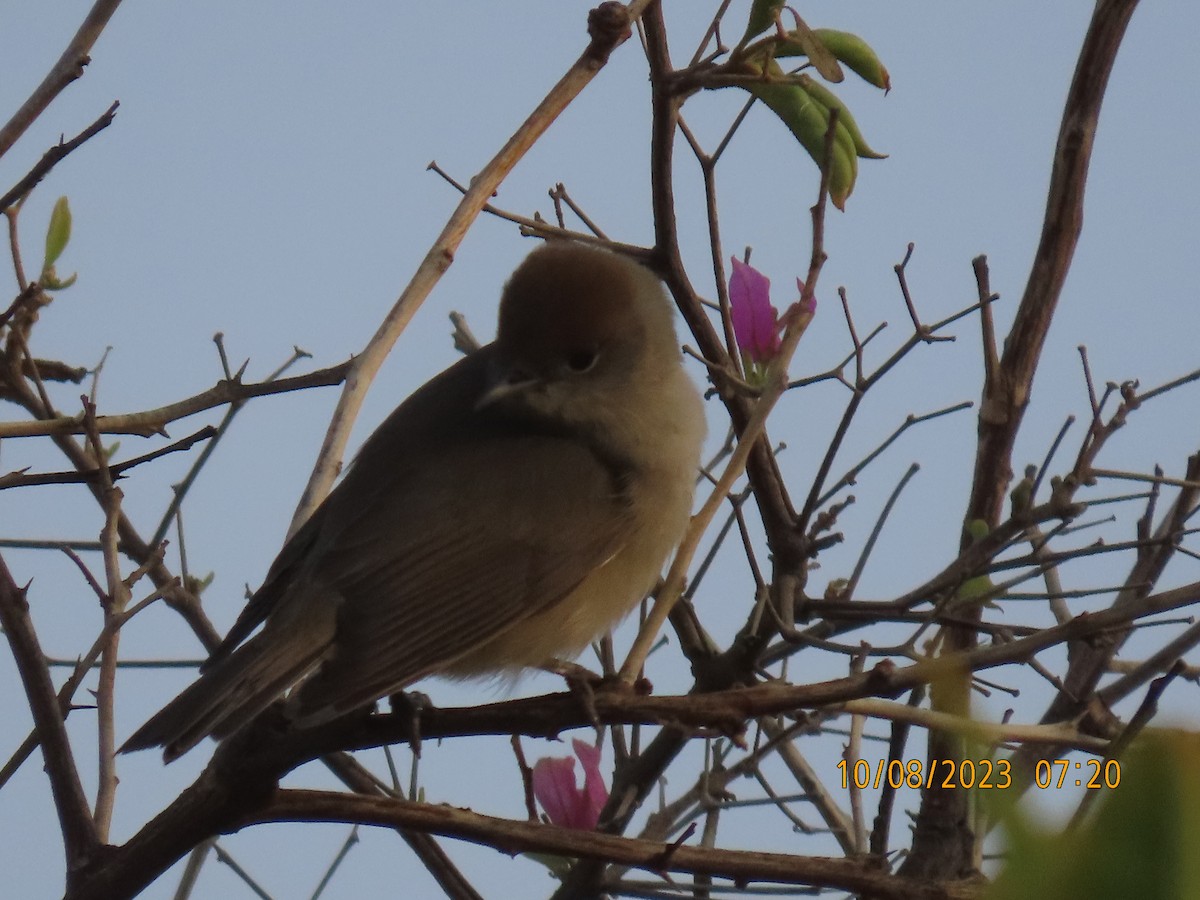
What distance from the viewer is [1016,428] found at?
Result: 3127 millimetres

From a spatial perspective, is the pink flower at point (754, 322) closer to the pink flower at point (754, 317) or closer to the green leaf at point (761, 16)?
the pink flower at point (754, 317)

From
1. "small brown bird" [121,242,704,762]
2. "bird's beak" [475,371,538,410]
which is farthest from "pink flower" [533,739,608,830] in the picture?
"bird's beak" [475,371,538,410]

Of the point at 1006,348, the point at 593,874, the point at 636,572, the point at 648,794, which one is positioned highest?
the point at 1006,348

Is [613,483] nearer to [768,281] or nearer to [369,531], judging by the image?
[369,531]

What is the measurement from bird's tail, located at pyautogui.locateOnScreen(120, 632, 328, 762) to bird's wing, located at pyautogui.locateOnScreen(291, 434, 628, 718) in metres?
0.10

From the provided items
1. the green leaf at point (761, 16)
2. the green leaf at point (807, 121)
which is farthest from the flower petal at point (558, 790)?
the green leaf at point (761, 16)

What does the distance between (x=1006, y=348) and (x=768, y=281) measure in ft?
1.92

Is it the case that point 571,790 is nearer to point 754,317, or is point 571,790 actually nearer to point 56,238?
point 754,317

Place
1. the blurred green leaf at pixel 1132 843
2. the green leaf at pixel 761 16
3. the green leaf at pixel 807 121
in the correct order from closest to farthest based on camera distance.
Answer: the blurred green leaf at pixel 1132 843 < the green leaf at pixel 761 16 < the green leaf at pixel 807 121

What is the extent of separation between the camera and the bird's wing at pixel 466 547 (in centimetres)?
321

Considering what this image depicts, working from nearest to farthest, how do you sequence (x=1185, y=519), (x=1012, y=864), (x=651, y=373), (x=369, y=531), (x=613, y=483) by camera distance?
(x=1012, y=864) < (x=1185, y=519) < (x=369, y=531) < (x=613, y=483) < (x=651, y=373)

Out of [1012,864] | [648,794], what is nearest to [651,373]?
[648,794]

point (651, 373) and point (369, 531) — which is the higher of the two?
point (651, 373)

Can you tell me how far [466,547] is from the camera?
3502mm
